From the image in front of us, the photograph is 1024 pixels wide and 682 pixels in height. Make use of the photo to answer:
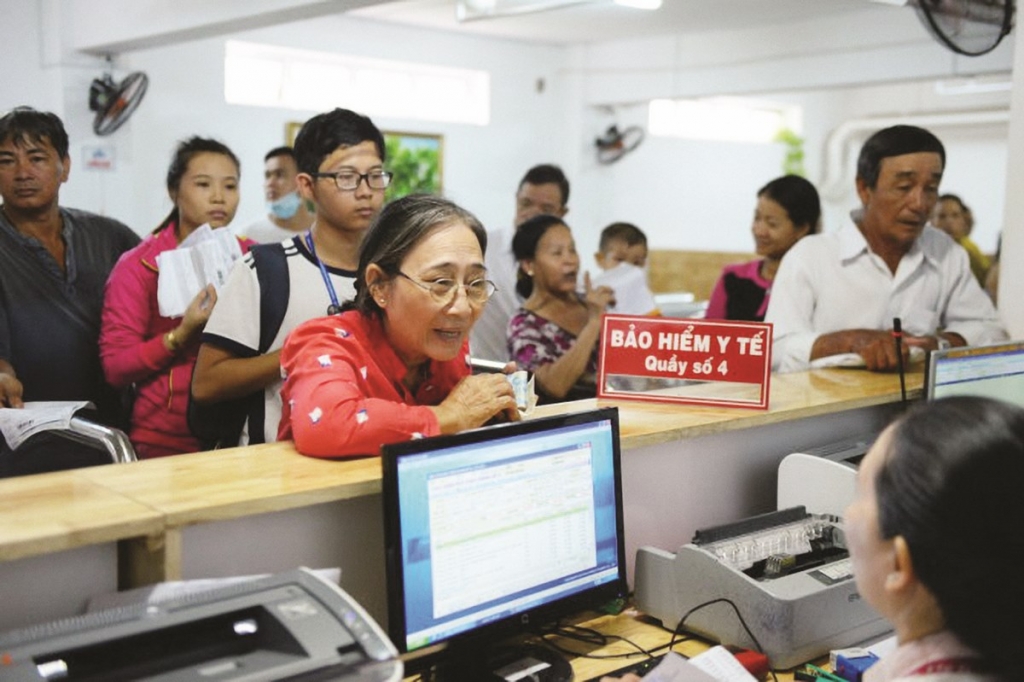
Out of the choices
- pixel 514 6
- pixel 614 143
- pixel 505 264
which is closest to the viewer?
pixel 505 264

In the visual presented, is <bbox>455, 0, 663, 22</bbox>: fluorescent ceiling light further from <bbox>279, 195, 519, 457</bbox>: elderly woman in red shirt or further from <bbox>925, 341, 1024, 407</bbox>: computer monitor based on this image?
<bbox>279, 195, 519, 457</bbox>: elderly woman in red shirt

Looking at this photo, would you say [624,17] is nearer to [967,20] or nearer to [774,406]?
[967,20]

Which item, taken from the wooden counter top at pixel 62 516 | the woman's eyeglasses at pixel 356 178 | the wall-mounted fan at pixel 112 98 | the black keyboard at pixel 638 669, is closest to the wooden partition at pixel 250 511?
the wooden counter top at pixel 62 516

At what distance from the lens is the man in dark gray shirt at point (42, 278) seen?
2.94m

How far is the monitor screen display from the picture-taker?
150 centimetres

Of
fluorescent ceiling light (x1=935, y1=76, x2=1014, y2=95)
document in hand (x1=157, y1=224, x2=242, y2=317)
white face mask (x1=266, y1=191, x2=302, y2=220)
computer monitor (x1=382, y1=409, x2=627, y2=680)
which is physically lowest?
computer monitor (x1=382, y1=409, x2=627, y2=680)

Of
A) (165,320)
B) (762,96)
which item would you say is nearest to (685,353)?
(165,320)

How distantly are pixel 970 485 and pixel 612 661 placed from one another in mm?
887

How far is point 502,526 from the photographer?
5.32ft

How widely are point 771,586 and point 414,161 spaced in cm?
710

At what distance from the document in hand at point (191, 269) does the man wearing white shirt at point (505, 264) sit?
84cm

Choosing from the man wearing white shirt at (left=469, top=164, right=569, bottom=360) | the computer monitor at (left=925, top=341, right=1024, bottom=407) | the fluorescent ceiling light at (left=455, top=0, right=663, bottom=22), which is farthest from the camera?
the fluorescent ceiling light at (left=455, top=0, right=663, bottom=22)

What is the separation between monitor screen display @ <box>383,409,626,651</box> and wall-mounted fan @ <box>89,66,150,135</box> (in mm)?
5411

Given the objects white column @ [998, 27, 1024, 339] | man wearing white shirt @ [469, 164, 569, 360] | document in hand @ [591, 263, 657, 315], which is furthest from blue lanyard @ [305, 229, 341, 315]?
document in hand @ [591, 263, 657, 315]
